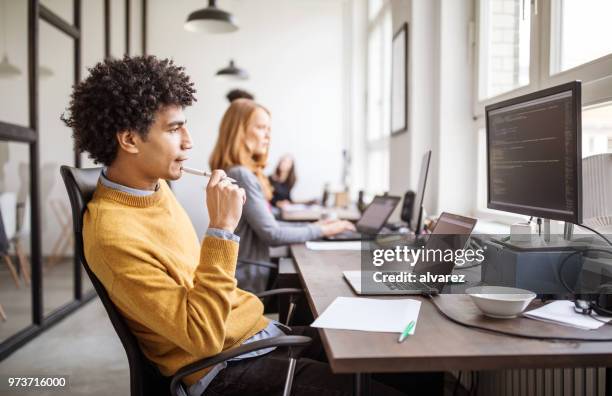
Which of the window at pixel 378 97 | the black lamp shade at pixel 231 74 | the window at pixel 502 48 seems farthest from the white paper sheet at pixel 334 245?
the black lamp shade at pixel 231 74

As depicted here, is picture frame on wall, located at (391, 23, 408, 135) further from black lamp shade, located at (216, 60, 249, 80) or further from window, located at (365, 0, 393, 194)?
black lamp shade, located at (216, 60, 249, 80)

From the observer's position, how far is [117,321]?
1.09m

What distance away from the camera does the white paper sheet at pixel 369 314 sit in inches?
→ 40.1

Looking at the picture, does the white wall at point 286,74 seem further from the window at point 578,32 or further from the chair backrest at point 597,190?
the chair backrest at point 597,190

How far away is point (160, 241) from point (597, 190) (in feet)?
3.59

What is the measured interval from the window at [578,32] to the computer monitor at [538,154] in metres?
0.46

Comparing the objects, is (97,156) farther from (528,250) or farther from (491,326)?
(528,250)

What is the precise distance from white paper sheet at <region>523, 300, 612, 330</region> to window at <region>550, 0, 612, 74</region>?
0.88 metres

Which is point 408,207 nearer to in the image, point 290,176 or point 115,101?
point 115,101

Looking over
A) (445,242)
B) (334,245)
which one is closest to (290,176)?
(334,245)

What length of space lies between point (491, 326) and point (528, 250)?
1.02 ft

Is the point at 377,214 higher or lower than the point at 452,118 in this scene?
lower

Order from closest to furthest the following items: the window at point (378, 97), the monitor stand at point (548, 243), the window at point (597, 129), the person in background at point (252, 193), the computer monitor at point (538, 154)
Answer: the computer monitor at point (538, 154)
the monitor stand at point (548, 243)
the window at point (597, 129)
the person in background at point (252, 193)
the window at point (378, 97)

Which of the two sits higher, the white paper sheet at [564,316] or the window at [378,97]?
the window at [378,97]
